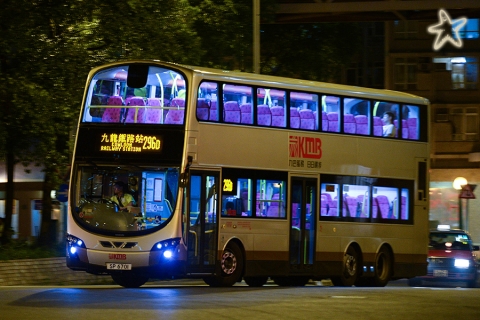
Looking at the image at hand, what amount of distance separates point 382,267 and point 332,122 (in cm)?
404

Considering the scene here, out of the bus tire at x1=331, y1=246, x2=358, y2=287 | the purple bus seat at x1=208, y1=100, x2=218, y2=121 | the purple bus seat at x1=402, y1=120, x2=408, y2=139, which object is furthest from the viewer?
the purple bus seat at x1=402, y1=120, x2=408, y2=139

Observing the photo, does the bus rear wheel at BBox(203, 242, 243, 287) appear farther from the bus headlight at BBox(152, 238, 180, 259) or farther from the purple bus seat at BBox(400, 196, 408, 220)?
the purple bus seat at BBox(400, 196, 408, 220)

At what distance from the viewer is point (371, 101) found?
78.9 ft

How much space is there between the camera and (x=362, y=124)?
23.7 meters

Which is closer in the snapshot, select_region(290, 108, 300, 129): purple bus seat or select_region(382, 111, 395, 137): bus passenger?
select_region(290, 108, 300, 129): purple bus seat

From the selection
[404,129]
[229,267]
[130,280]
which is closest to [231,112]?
[229,267]

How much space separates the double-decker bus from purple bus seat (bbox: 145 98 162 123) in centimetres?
2

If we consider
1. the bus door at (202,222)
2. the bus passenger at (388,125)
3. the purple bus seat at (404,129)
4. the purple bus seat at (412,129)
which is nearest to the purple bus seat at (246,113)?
the bus door at (202,222)

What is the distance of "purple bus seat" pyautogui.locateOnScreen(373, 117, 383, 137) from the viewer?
2409 centimetres

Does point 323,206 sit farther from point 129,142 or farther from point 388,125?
point 129,142

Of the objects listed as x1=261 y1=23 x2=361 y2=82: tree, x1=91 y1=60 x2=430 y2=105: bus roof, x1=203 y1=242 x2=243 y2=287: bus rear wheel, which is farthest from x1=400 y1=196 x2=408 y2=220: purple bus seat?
x1=261 y1=23 x2=361 y2=82: tree

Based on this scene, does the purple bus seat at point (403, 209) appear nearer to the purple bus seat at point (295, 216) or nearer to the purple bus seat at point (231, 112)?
the purple bus seat at point (295, 216)

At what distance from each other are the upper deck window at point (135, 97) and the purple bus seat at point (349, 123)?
5.10m

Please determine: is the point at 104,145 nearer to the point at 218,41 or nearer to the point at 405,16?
the point at 218,41
